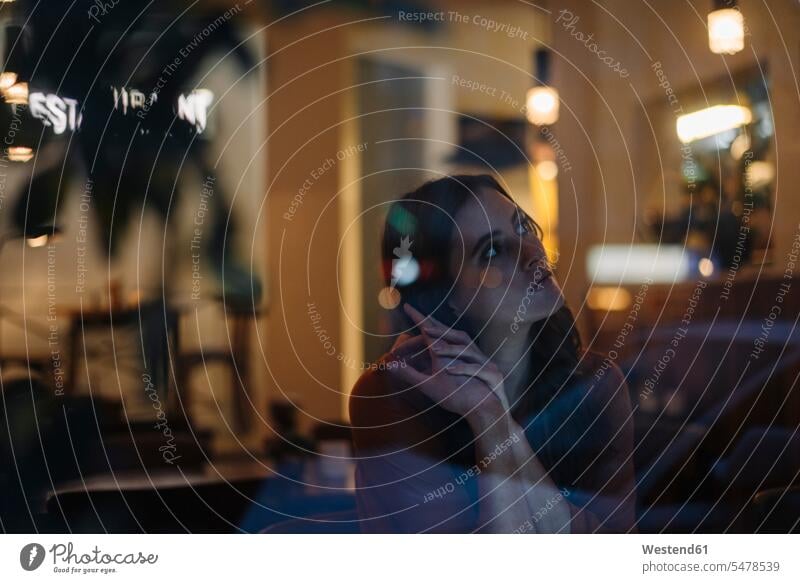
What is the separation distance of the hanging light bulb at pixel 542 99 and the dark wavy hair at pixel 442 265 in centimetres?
9

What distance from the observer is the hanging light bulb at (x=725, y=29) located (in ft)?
3.14

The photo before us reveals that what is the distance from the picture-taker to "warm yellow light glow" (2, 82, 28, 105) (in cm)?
95

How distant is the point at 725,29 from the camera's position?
37.7 inches

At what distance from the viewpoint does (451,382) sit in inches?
37.0

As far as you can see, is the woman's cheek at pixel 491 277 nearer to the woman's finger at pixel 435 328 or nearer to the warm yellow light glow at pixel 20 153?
the woman's finger at pixel 435 328

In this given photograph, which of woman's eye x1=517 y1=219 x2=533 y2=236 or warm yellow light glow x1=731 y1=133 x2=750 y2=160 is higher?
warm yellow light glow x1=731 y1=133 x2=750 y2=160

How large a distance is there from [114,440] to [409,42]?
59cm

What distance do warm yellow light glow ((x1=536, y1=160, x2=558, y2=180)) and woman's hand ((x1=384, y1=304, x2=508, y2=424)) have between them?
0.21m

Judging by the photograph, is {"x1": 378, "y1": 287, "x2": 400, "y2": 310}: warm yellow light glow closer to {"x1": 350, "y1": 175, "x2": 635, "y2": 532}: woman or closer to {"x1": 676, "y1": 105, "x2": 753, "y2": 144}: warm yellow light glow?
{"x1": 350, "y1": 175, "x2": 635, "y2": 532}: woman

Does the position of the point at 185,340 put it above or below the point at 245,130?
below

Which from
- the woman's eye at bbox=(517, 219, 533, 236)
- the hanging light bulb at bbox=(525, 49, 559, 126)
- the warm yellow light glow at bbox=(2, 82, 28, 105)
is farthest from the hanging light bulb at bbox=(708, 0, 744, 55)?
the warm yellow light glow at bbox=(2, 82, 28, 105)

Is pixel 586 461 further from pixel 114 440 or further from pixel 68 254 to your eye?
pixel 68 254
